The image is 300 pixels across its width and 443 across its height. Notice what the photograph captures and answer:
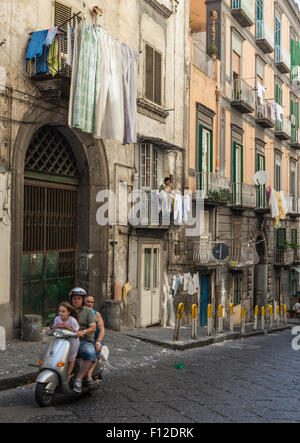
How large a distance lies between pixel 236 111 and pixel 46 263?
13412mm

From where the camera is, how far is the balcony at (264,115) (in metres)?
25.4

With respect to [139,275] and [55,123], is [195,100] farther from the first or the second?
[55,123]

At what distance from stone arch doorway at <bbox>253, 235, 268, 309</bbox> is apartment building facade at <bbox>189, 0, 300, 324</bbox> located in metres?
0.05

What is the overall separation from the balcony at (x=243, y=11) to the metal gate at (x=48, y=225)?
1254cm

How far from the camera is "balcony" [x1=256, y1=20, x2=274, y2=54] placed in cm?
2559

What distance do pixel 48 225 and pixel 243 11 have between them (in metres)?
14.5

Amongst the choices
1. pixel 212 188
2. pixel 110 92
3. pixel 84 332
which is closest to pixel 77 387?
pixel 84 332

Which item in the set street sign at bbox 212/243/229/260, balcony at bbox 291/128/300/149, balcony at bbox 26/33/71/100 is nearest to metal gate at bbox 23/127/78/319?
balcony at bbox 26/33/71/100

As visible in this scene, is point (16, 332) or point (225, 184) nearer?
point (16, 332)

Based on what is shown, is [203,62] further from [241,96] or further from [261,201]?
[261,201]

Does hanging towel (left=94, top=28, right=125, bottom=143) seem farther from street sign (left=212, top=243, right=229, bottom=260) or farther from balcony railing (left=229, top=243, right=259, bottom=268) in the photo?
balcony railing (left=229, top=243, right=259, bottom=268)

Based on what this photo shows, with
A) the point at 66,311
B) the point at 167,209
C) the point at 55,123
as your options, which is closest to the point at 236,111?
the point at 167,209

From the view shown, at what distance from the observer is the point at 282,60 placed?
2969 cm

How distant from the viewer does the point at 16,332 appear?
10273 millimetres
